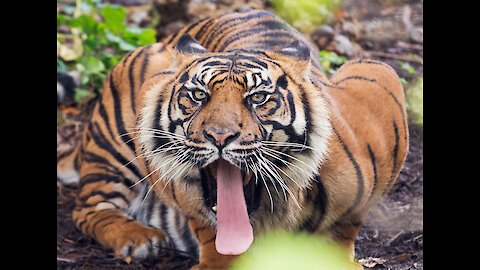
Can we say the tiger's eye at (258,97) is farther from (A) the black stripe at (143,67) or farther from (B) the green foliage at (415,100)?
(A) the black stripe at (143,67)

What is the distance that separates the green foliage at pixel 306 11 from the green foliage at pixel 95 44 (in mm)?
954

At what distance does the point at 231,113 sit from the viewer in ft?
4.96

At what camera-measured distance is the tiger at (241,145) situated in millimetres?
1578

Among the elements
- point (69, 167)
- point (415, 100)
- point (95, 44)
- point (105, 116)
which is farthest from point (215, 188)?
point (95, 44)

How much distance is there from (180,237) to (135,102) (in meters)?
0.60

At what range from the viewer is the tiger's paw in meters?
2.21

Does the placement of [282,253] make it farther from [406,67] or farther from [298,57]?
[406,67]

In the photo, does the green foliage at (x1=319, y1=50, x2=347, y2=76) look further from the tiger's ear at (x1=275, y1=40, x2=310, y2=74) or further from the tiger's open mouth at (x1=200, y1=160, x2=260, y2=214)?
the tiger's open mouth at (x1=200, y1=160, x2=260, y2=214)

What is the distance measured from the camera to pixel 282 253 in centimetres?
187

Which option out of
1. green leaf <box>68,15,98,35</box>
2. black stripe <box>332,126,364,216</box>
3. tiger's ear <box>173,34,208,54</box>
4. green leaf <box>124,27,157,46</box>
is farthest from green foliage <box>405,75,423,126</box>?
green leaf <box>68,15,98,35</box>
